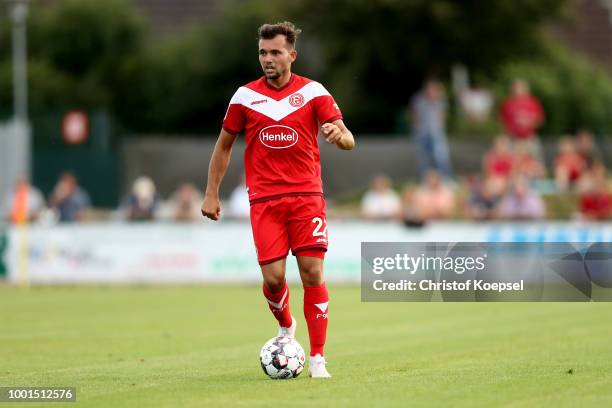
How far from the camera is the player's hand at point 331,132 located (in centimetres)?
998

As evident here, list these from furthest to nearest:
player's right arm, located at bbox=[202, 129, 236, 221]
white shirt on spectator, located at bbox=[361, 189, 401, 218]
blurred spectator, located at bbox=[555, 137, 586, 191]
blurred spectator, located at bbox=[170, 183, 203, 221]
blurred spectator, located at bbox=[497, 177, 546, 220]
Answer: blurred spectator, located at bbox=[555, 137, 586, 191] → white shirt on spectator, located at bbox=[361, 189, 401, 218] → blurred spectator, located at bbox=[170, 183, 203, 221] → blurred spectator, located at bbox=[497, 177, 546, 220] → player's right arm, located at bbox=[202, 129, 236, 221]

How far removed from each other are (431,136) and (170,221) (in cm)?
701

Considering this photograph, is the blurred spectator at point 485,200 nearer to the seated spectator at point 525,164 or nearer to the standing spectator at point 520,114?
the seated spectator at point 525,164

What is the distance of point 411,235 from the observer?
25797 millimetres

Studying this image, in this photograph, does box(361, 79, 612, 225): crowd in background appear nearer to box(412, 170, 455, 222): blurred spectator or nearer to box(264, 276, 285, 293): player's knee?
box(412, 170, 455, 222): blurred spectator

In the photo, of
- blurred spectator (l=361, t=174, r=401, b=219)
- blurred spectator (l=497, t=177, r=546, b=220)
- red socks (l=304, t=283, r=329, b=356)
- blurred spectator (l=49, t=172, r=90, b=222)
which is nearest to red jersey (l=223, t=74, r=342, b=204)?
red socks (l=304, t=283, r=329, b=356)

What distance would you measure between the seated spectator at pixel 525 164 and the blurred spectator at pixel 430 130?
1836 millimetres

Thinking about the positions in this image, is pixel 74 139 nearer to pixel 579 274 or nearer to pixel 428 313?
pixel 428 313

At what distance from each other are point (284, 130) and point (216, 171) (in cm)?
67

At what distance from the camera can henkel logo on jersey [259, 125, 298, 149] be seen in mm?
10438

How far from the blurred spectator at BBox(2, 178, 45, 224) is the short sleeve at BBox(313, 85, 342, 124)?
56.4ft

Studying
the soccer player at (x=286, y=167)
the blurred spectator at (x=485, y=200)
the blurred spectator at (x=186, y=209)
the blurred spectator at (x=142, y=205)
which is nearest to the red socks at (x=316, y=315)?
the soccer player at (x=286, y=167)

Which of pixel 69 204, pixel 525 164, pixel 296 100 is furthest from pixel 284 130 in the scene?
pixel 525 164

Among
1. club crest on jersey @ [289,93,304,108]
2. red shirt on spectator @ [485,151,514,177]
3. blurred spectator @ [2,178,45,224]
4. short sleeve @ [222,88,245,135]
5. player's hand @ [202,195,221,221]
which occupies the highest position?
club crest on jersey @ [289,93,304,108]
